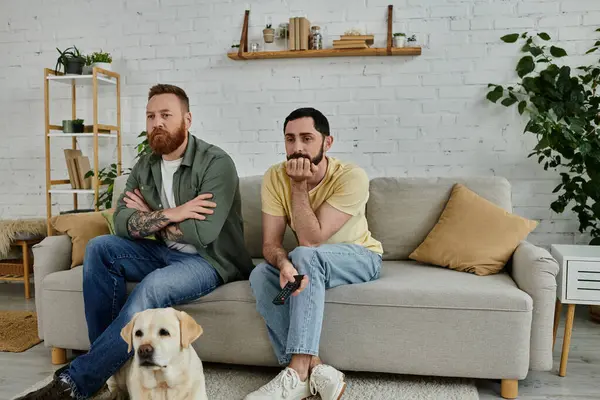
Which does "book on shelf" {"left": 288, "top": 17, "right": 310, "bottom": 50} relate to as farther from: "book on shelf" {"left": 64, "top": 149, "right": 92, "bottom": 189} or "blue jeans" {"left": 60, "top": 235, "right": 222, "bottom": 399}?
"blue jeans" {"left": 60, "top": 235, "right": 222, "bottom": 399}

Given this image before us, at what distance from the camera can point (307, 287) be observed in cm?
216

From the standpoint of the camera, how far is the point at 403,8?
3.65 m

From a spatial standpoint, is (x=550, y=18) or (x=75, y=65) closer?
(x=550, y=18)

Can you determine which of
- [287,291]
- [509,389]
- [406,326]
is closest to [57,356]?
[287,291]

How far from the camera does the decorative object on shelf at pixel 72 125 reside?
3.86 metres

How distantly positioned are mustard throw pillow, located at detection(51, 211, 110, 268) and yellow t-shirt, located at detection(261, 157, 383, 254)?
846mm

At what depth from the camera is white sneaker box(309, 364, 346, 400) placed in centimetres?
209

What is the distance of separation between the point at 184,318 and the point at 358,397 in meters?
0.76

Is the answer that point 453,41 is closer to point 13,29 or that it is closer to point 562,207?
point 562,207

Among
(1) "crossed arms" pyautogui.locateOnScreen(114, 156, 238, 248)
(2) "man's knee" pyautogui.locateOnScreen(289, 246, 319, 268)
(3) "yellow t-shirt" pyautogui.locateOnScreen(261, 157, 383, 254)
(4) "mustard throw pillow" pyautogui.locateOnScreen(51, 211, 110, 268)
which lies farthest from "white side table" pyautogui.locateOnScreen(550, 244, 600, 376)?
(4) "mustard throw pillow" pyautogui.locateOnScreen(51, 211, 110, 268)

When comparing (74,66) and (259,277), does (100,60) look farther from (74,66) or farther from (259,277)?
(259,277)

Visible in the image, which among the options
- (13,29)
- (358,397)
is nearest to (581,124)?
(358,397)

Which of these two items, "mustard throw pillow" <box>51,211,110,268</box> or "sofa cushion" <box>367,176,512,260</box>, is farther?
"sofa cushion" <box>367,176,512,260</box>

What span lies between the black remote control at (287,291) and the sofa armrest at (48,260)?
1124 millimetres
